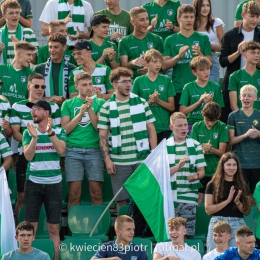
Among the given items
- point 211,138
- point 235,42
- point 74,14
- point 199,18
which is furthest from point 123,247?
point 74,14

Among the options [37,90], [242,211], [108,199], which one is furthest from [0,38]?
[242,211]

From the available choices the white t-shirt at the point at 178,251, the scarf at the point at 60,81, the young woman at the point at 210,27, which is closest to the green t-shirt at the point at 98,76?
the scarf at the point at 60,81

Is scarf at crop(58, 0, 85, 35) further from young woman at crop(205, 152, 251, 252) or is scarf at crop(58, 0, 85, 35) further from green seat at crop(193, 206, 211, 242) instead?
young woman at crop(205, 152, 251, 252)

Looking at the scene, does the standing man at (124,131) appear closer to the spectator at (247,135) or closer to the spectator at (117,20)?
the spectator at (247,135)

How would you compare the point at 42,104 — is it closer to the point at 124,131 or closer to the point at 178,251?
the point at 124,131

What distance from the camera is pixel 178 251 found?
1038 cm

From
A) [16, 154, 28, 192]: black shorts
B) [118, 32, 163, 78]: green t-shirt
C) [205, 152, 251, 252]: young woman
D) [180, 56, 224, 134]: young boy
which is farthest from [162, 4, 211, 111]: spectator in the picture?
[205, 152, 251, 252]: young woman

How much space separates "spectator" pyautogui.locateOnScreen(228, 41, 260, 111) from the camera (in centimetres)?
1306

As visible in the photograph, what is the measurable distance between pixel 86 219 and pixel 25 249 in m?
1.52

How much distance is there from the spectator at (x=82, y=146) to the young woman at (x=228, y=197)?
177cm

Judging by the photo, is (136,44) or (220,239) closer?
(220,239)

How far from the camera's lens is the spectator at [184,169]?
11500 millimetres

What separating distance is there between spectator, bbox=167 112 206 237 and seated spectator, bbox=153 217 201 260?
1.03 meters

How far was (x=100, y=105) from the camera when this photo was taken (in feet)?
40.7
